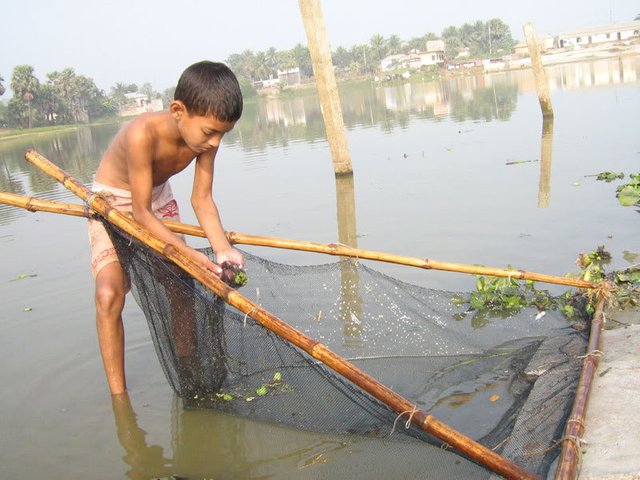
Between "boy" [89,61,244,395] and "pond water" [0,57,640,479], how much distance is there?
43 centimetres

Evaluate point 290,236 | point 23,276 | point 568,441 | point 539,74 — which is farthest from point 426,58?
point 568,441

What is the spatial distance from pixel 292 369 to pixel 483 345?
1.20 metres

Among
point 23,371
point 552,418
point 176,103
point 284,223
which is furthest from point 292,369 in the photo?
point 284,223

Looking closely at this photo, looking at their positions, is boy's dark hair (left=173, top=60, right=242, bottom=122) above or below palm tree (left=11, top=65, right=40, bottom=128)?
below

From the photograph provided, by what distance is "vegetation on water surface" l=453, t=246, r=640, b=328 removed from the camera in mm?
3490

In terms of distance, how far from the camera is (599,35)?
7419 centimetres

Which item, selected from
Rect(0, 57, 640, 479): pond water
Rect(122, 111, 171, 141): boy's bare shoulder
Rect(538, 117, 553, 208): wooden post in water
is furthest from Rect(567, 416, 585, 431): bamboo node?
Rect(538, 117, 553, 208): wooden post in water

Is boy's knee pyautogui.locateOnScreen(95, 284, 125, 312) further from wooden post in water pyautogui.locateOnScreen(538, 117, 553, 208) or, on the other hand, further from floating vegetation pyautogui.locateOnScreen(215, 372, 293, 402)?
wooden post in water pyautogui.locateOnScreen(538, 117, 553, 208)

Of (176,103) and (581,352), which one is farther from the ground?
(176,103)

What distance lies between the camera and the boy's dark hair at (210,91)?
2.70m

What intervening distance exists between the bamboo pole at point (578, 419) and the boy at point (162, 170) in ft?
5.04

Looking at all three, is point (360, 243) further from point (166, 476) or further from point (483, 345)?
point (166, 476)

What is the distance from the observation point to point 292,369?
9.20 feet

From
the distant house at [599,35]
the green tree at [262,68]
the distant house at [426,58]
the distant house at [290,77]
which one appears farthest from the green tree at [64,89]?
the distant house at [599,35]
